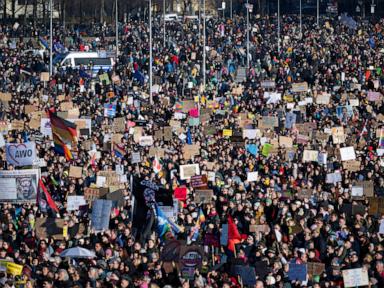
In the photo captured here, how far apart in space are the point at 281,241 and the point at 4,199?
422cm

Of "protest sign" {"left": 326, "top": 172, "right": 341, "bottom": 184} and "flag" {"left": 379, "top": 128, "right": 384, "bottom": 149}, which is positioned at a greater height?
"flag" {"left": 379, "top": 128, "right": 384, "bottom": 149}

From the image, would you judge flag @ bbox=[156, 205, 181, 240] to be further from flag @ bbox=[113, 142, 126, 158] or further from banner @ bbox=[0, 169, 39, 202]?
flag @ bbox=[113, 142, 126, 158]

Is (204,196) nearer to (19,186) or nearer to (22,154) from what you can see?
(22,154)

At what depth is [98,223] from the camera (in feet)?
79.4

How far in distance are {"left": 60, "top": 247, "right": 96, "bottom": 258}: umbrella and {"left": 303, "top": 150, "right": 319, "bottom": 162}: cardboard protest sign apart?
9660 mm

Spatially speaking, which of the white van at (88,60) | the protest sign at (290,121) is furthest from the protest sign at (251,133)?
the white van at (88,60)

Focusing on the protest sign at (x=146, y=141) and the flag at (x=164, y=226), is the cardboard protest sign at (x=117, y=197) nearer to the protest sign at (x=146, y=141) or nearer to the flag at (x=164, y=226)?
the flag at (x=164, y=226)

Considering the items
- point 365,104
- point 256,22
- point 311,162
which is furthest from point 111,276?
point 256,22

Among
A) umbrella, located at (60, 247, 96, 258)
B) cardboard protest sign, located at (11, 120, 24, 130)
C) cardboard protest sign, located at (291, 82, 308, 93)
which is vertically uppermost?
cardboard protest sign, located at (291, 82, 308, 93)

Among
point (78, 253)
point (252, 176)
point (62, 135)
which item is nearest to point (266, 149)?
point (252, 176)

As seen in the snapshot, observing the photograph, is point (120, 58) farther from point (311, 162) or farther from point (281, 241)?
point (281, 241)

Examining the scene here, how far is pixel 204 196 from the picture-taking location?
26594mm

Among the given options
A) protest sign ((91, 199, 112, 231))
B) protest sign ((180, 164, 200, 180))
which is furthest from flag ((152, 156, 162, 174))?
protest sign ((91, 199, 112, 231))

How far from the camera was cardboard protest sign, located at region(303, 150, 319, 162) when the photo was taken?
102ft
